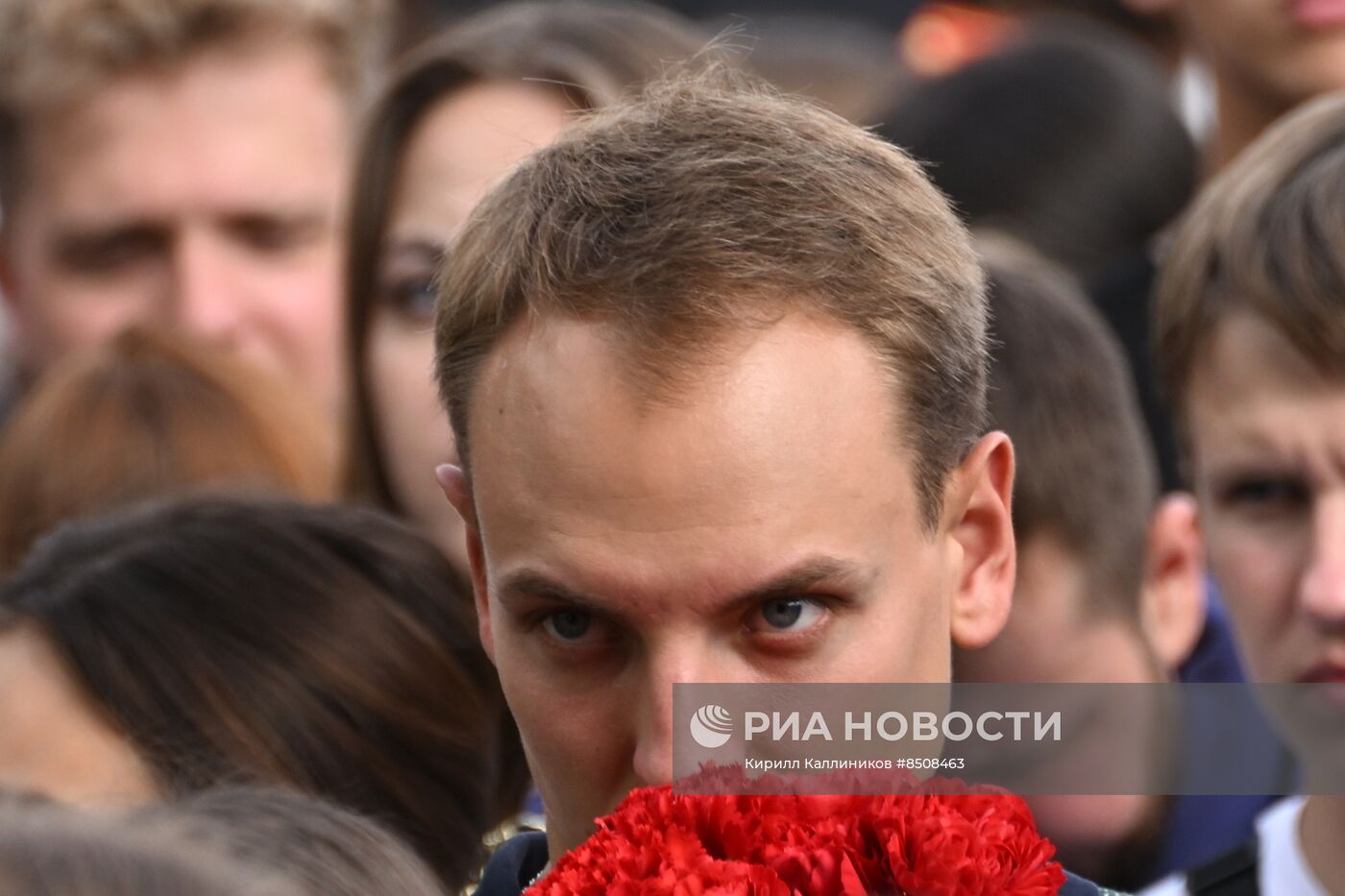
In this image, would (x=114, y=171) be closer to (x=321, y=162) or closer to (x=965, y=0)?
(x=321, y=162)

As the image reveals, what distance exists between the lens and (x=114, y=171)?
522cm

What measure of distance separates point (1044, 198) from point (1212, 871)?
7.99 feet

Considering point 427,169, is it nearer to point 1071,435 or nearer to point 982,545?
point 1071,435

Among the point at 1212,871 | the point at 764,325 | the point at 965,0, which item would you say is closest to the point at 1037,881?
the point at 764,325

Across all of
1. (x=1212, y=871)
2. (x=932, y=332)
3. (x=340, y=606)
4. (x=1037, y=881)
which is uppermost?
(x=932, y=332)

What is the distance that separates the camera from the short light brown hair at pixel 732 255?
2195mm

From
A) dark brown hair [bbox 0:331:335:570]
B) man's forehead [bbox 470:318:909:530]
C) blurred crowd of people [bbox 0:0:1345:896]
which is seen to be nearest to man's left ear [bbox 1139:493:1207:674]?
blurred crowd of people [bbox 0:0:1345:896]

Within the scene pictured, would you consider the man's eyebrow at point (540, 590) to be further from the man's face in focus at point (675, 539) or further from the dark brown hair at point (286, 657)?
the dark brown hair at point (286, 657)

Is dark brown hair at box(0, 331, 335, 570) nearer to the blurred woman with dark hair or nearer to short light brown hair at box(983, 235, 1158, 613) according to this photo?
the blurred woman with dark hair

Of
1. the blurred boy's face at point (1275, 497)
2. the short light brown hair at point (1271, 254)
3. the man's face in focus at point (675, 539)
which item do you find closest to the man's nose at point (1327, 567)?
the blurred boy's face at point (1275, 497)

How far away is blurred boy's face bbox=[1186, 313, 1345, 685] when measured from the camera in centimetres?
326

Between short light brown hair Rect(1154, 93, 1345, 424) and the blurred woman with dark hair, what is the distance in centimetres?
133

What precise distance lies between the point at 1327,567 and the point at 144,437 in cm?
252

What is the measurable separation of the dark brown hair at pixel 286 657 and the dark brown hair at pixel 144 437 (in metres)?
0.86
